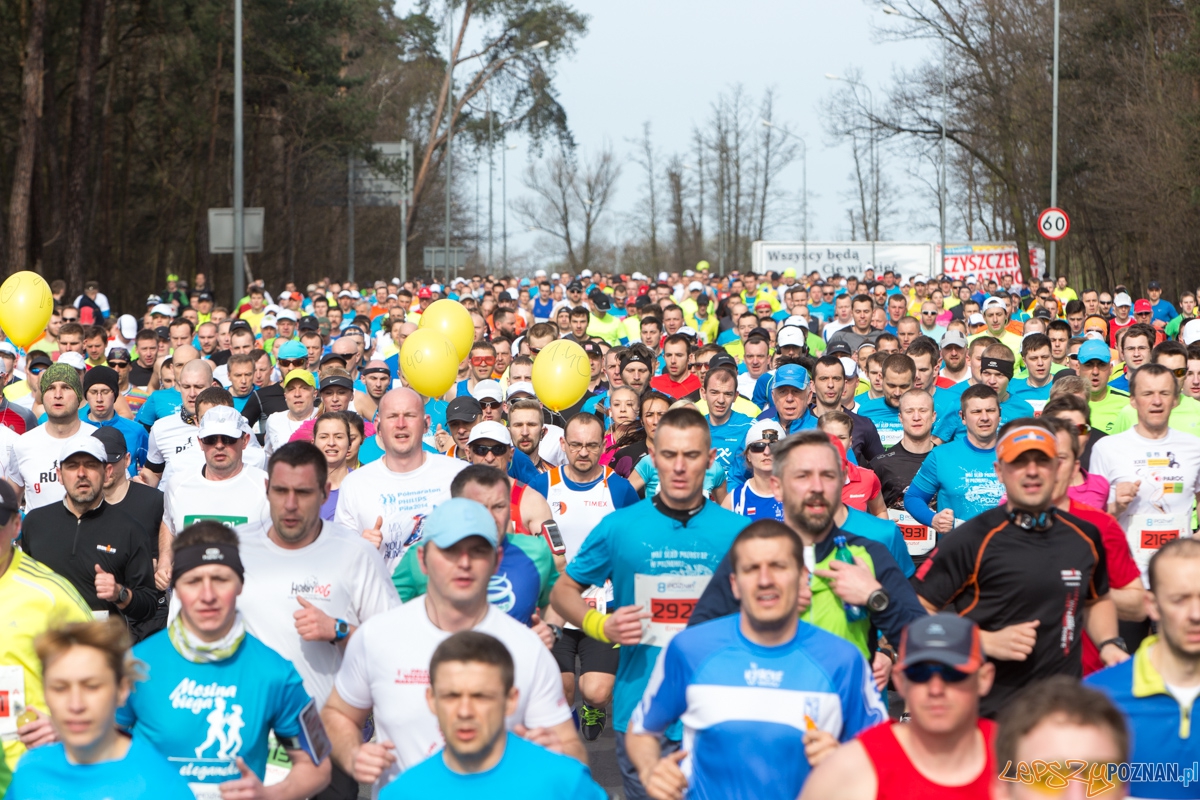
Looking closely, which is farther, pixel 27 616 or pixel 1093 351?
pixel 1093 351

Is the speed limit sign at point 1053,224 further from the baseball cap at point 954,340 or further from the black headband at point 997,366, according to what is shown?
the black headband at point 997,366

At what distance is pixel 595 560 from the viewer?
588 cm

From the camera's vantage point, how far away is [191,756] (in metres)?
4.58

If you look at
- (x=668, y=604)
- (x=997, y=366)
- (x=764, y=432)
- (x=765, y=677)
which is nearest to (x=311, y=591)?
(x=668, y=604)

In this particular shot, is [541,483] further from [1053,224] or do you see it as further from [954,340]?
[1053,224]

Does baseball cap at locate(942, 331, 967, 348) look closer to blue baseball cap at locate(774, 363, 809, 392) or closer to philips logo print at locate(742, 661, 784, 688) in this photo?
blue baseball cap at locate(774, 363, 809, 392)

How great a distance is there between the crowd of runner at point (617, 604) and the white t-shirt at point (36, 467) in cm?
2

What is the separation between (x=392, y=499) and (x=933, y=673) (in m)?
4.05

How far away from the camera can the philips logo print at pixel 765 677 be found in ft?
13.9

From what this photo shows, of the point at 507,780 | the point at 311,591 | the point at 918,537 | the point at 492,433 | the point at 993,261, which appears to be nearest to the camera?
the point at 507,780

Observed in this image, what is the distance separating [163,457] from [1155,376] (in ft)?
21.1

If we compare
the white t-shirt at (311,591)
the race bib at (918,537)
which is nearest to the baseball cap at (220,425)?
the white t-shirt at (311,591)

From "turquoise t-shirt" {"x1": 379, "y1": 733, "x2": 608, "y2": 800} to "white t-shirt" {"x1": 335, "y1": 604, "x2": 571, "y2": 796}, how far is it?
563 mm

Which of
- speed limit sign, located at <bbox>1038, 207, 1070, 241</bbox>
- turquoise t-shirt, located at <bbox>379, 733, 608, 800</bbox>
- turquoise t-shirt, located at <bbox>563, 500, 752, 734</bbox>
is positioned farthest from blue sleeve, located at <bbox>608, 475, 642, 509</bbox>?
speed limit sign, located at <bbox>1038, 207, 1070, 241</bbox>
